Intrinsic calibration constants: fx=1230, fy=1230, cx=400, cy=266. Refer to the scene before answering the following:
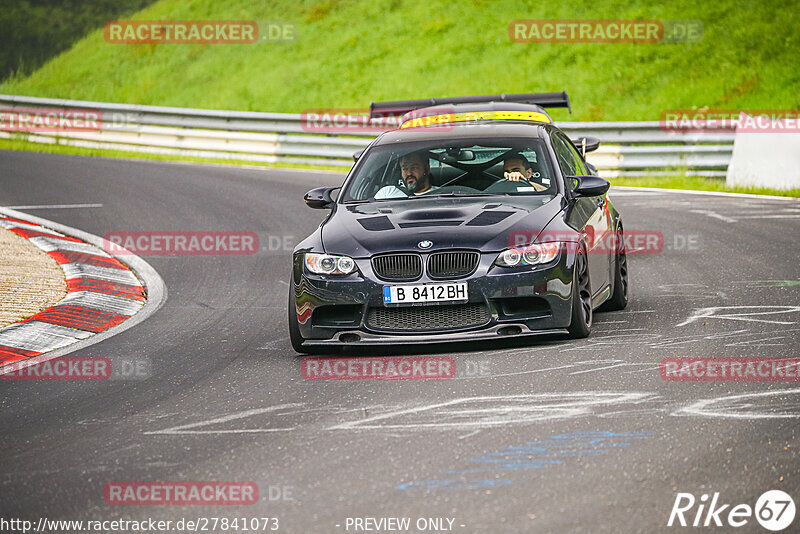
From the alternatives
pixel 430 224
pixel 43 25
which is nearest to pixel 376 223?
pixel 430 224

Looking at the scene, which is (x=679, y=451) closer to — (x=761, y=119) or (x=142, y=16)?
(x=761, y=119)

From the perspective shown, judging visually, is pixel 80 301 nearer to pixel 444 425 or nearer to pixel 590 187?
pixel 590 187

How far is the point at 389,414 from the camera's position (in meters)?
6.29

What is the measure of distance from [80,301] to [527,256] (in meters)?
4.36

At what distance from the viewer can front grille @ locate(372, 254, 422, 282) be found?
7.80m

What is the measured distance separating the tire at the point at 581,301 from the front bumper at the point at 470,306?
0.25 feet

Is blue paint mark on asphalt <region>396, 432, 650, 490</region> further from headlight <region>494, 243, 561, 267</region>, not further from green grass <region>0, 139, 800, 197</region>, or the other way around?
green grass <region>0, 139, 800, 197</region>

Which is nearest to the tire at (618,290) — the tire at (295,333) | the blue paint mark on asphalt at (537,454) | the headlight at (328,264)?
the headlight at (328,264)

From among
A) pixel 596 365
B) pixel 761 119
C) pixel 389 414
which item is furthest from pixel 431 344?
pixel 761 119

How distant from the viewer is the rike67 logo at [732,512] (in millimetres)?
4441

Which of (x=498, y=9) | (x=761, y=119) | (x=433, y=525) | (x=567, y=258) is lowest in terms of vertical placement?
(x=433, y=525)

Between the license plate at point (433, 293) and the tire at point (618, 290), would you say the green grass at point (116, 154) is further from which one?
the license plate at point (433, 293)

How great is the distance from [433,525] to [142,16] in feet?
137

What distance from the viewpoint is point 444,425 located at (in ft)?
19.6
